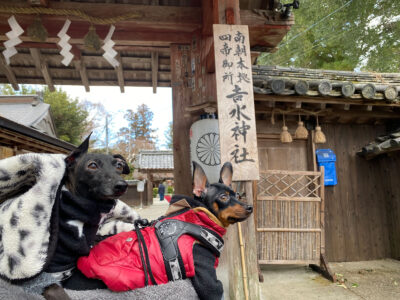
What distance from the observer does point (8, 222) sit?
1.24 meters

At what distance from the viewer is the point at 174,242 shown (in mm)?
1524

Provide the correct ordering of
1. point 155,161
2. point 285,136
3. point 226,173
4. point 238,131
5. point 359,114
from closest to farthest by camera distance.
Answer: point 226,173, point 238,131, point 285,136, point 359,114, point 155,161

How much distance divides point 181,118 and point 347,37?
1018 centimetres

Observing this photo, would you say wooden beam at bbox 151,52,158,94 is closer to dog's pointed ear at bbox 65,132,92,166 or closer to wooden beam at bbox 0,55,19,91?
wooden beam at bbox 0,55,19,91

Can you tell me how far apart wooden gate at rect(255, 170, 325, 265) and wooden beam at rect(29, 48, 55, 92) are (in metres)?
4.54

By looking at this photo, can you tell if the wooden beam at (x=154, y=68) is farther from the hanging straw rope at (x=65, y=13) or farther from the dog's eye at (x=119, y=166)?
the dog's eye at (x=119, y=166)

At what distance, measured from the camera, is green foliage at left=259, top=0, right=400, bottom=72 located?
10000mm

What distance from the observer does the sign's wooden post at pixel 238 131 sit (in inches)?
119

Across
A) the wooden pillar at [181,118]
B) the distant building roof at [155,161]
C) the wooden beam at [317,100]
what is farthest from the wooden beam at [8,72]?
the distant building roof at [155,161]

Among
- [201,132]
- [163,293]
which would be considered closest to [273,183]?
[201,132]

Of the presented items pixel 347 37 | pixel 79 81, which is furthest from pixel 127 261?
pixel 347 37

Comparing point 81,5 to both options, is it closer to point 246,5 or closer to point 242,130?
point 246,5

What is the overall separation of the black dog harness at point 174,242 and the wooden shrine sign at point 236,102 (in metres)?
1.39

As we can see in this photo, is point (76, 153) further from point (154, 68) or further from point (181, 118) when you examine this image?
point (154, 68)
